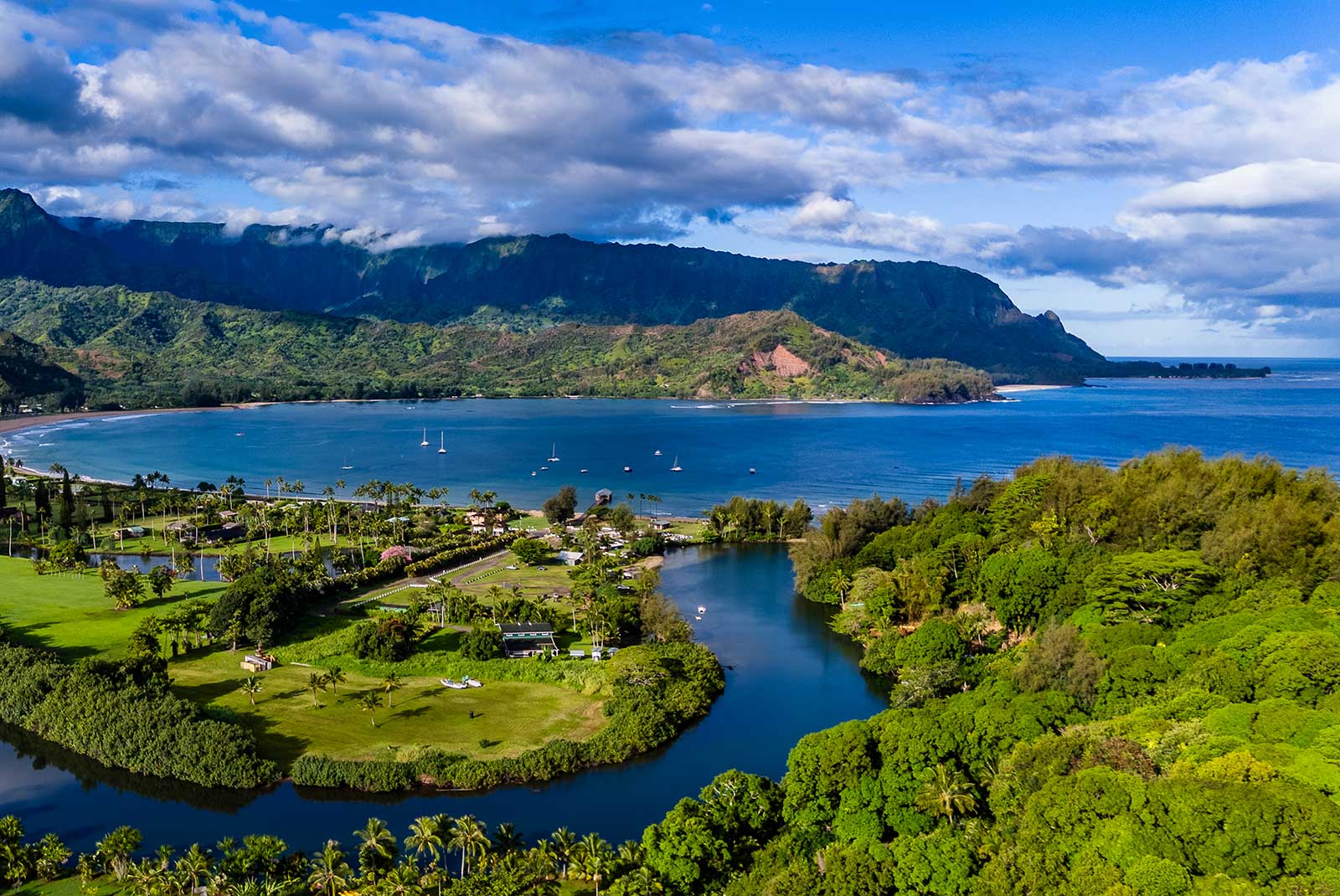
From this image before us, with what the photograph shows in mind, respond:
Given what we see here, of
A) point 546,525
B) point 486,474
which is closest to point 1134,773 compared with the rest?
point 546,525

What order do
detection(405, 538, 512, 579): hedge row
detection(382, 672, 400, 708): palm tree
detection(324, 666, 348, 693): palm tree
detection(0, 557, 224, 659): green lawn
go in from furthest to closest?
1. detection(405, 538, 512, 579): hedge row
2. detection(0, 557, 224, 659): green lawn
3. detection(324, 666, 348, 693): palm tree
4. detection(382, 672, 400, 708): palm tree

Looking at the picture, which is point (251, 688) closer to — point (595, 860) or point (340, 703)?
point (340, 703)

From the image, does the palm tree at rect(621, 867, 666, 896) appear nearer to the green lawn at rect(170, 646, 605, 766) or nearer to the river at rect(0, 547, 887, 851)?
the river at rect(0, 547, 887, 851)

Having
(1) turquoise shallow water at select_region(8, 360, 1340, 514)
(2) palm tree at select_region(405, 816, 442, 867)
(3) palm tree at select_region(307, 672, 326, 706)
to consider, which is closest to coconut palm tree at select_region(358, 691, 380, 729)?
(3) palm tree at select_region(307, 672, 326, 706)

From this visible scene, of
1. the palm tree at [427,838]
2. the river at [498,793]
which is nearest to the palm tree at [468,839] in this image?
the palm tree at [427,838]

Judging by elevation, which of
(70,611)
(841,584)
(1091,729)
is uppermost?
(1091,729)

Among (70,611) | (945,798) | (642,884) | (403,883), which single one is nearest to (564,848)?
(642,884)
